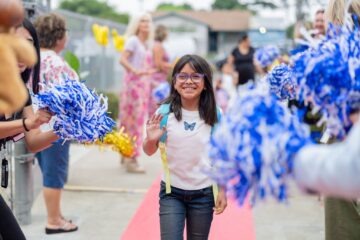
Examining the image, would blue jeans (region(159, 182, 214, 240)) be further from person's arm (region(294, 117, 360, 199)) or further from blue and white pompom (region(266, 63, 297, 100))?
person's arm (region(294, 117, 360, 199))

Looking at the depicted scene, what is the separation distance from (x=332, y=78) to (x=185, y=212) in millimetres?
1601

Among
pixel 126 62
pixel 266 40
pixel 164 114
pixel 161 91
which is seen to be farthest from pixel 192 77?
pixel 266 40

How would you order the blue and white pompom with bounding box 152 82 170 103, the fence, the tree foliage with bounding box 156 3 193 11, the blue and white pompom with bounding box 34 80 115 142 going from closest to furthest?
the blue and white pompom with bounding box 34 80 115 142 → the blue and white pompom with bounding box 152 82 170 103 → the fence → the tree foliage with bounding box 156 3 193 11

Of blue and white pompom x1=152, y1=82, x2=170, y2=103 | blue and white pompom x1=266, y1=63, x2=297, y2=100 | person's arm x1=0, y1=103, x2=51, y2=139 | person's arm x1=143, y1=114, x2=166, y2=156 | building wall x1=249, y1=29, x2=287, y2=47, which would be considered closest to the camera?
person's arm x1=0, y1=103, x2=51, y2=139

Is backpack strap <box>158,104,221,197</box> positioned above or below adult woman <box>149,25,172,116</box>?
below

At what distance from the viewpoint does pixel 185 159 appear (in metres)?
3.42

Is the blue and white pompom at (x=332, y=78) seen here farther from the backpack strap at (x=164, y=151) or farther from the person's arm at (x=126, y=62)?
the person's arm at (x=126, y=62)

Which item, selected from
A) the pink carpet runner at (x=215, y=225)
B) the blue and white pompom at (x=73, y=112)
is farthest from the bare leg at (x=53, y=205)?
the blue and white pompom at (x=73, y=112)

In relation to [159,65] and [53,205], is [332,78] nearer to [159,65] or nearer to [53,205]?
[53,205]

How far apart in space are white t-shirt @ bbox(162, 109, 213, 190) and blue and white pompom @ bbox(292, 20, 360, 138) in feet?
4.19

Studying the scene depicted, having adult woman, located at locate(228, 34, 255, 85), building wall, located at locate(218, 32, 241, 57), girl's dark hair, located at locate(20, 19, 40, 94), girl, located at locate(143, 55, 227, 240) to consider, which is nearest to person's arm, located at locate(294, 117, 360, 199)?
girl, located at locate(143, 55, 227, 240)

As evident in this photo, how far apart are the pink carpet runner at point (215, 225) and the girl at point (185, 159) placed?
1.53 meters

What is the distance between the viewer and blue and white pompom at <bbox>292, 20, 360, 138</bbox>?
212cm

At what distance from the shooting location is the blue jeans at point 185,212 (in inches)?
133
